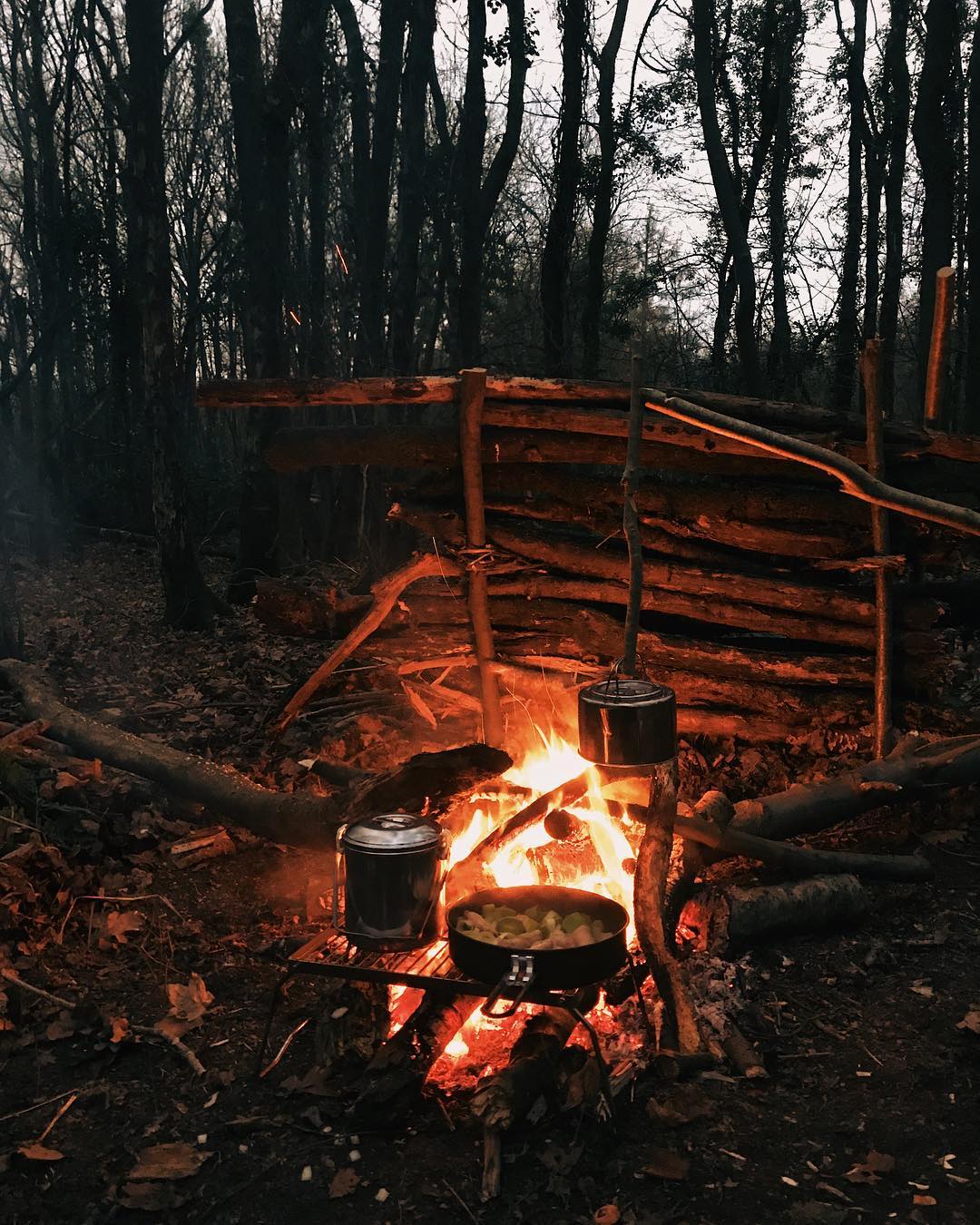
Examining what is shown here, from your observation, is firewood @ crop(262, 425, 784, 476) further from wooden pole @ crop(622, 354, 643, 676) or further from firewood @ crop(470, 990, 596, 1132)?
Answer: firewood @ crop(470, 990, 596, 1132)

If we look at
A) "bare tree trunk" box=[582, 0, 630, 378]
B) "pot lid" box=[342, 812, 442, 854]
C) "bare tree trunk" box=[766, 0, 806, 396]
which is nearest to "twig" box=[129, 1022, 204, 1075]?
"pot lid" box=[342, 812, 442, 854]

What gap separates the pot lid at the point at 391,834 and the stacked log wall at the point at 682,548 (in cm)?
282

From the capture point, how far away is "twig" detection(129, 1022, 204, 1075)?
151 inches

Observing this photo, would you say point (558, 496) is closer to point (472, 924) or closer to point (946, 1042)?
point (472, 924)

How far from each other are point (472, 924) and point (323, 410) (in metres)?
23.3

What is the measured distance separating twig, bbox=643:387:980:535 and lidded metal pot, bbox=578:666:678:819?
1.29 meters

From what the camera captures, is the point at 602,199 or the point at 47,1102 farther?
the point at 602,199

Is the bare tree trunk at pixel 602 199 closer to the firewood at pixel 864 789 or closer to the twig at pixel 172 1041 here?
the firewood at pixel 864 789

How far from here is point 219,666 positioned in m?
9.90

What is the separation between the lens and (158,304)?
36.6 feet

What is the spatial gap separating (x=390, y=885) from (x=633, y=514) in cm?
206

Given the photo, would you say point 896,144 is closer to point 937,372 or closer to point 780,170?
point 780,170

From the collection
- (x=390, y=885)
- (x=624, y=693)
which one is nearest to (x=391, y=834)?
(x=390, y=885)

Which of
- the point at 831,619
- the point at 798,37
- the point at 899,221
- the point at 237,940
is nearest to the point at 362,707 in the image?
the point at 237,940
